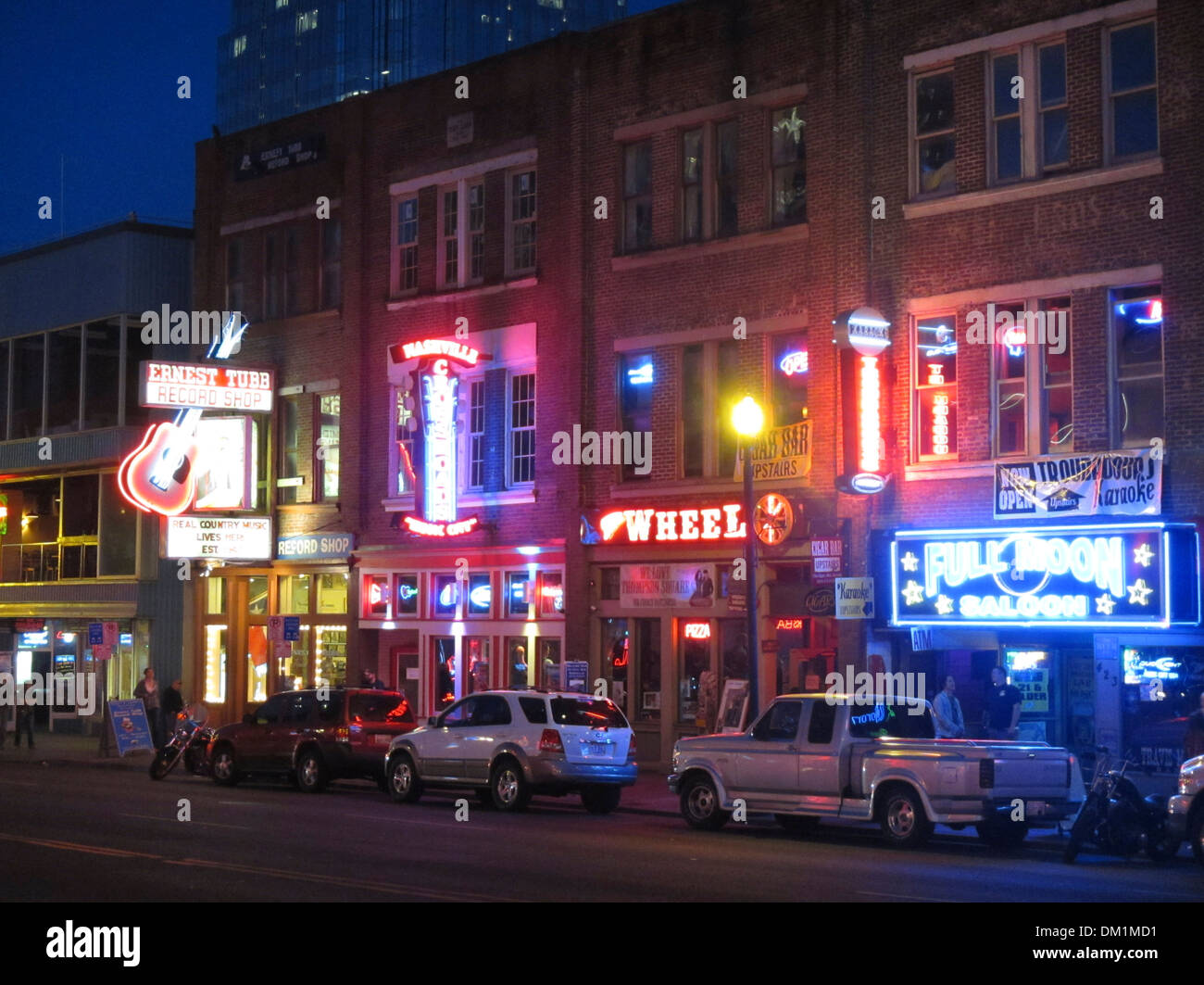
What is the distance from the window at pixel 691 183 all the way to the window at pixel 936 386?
211 inches

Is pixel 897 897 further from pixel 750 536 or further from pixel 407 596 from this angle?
pixel 407 596

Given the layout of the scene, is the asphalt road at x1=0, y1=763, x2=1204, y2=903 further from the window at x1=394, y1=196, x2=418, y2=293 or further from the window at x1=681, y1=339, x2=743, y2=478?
the window at x1=394, y1=196, x2=418, y2=293

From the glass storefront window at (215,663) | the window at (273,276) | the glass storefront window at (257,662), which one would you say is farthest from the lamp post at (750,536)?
the glass storefront window at (215,663)

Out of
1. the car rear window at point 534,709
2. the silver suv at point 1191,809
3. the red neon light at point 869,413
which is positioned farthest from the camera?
the red neon light at point 869,413

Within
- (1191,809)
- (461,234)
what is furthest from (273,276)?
(1191,809)

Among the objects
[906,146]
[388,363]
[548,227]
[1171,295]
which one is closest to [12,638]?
[388,363]

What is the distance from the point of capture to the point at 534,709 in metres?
23.7

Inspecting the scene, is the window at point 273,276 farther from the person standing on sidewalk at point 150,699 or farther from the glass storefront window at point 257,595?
the person standing on sidewalk at point 150,699

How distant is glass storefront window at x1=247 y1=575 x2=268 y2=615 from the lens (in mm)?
38469

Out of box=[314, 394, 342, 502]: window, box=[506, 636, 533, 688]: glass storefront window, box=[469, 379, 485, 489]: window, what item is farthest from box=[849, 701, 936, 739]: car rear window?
box=[314, 394, 342, 502]: window

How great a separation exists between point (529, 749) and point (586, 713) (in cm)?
100

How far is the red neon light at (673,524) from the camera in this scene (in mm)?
28375

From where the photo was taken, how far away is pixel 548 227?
32094 millimetres

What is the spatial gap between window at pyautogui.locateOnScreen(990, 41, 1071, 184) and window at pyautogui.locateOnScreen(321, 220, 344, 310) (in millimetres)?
16313
